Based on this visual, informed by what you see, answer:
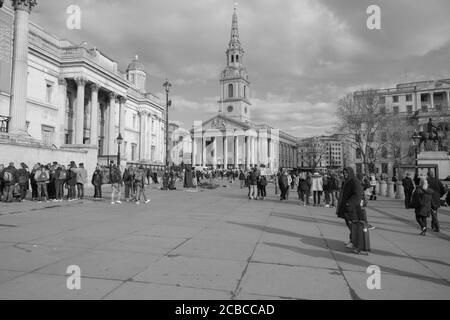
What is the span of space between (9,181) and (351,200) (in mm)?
13532

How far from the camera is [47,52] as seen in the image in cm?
3303

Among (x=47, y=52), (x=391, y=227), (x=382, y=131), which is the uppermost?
(x=47, y=52)

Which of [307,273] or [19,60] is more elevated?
[19,60]

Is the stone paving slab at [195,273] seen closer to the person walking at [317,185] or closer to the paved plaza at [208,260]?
the paved plaza at [208,260]

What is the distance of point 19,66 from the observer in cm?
2066

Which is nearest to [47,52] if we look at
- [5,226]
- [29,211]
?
[29,211]

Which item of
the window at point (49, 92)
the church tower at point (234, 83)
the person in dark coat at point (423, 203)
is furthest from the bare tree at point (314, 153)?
the person in dark coat at point (423, 203)

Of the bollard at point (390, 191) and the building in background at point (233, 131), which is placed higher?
the building in background at point (233, 131)

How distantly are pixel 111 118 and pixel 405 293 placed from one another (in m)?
41.8

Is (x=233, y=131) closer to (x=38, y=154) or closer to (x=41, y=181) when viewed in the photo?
(x=38, y=154)

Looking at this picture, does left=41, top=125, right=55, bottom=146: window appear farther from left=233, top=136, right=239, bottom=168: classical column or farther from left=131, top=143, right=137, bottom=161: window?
left=233, top=136, right=239, bottom=168: classical column

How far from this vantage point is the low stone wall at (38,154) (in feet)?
59.2

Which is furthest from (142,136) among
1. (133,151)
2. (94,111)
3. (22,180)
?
(22,180)
